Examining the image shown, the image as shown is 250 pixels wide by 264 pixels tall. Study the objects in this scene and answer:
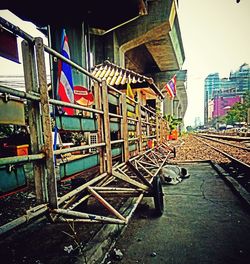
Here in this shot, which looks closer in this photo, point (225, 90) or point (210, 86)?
point (225, 90)

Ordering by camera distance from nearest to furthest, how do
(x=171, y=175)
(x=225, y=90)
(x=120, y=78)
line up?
(x=171, y=175) < (x=120, y=78) < (x=225, y=90)

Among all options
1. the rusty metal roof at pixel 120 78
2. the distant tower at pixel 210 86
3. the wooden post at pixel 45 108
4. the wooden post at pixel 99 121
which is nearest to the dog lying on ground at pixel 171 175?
the wooden post at pixel 99 121

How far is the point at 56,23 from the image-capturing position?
25.4 ft

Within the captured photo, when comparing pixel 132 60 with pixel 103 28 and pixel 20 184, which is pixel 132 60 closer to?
pixel 103 28

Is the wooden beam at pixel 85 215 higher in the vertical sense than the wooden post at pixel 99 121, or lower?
lower

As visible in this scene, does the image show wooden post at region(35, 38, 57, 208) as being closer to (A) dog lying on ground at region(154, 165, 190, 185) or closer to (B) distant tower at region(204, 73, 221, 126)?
(A) dog lying on ground at region(154, 165, 190, 185)

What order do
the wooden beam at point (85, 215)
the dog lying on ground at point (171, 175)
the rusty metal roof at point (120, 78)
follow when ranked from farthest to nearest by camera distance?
the rusty metal roof at point (120, 78), the dog lying on ground at point (171, 175), the wooden beam at point (85, 215)

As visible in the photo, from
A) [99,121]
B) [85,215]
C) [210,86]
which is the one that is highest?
[210,86]

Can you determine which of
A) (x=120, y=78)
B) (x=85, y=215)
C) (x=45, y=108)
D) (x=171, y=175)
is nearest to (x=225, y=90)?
(x=120, y=78)

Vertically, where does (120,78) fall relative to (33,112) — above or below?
above

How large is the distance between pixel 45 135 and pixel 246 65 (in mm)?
171426

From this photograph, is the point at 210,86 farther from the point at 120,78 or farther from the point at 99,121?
the point at 99,121

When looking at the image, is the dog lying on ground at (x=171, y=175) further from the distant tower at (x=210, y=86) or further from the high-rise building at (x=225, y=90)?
the distant tower at (x=210, y=86)

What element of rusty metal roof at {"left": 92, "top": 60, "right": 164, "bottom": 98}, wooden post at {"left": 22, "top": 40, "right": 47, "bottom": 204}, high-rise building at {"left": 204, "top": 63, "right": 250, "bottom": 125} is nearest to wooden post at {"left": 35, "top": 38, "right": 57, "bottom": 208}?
wooden post at {"left": 22, "top": 40, "right": 47, "bottom": 204}
